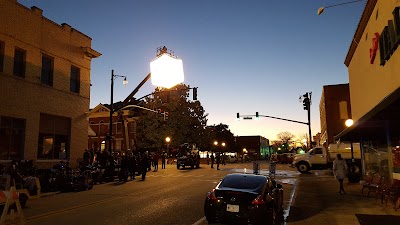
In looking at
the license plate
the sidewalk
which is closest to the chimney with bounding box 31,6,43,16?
the sidewalk

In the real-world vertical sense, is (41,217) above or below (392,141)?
below

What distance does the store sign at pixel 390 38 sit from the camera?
41.4ft

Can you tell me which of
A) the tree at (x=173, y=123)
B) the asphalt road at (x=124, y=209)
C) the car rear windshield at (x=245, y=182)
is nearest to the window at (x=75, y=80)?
the asphalt road at (x=124, y=209)

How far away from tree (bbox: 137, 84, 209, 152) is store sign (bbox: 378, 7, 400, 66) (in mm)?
37637

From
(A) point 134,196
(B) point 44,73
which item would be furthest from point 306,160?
(B) point 44,73

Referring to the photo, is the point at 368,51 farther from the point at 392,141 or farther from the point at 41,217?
the point at 41,217

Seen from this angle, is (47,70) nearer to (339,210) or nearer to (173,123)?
(339,210)

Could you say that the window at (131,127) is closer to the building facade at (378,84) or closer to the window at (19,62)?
the window at (19,62)

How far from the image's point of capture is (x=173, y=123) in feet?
170

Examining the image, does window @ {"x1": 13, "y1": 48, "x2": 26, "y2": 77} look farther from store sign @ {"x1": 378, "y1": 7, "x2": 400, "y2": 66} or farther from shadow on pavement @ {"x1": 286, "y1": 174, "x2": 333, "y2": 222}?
store sign @ {"x1": 378, "y1": 7, "x2": 400, "y2": 66}

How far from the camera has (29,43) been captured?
2225 centimetres

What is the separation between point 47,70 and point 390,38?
20.3 m

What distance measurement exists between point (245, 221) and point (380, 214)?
5246mm

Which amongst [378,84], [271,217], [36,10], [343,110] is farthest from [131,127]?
[271,217]
